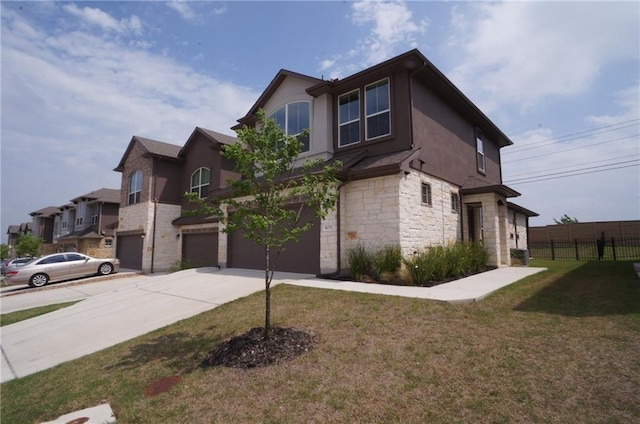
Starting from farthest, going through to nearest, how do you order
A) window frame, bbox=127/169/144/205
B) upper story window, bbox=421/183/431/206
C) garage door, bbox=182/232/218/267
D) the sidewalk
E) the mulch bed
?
window frame, bbox=127/169/144/205 → garage door, bbox=182/232/218/267 → upper story window, bbox=421/183/431/206 → the sidewalk → the mulch bed

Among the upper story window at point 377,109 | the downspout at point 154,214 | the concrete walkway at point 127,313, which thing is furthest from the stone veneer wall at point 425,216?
the downspout at point 154,214

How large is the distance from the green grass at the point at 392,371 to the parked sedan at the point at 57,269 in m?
15.0

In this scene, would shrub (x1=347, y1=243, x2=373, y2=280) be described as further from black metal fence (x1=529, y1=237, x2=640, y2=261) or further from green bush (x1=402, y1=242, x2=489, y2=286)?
black metal fence (x1=529, y1=237, x2=640, y2=261)

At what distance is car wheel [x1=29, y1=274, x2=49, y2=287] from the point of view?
17.2 meters

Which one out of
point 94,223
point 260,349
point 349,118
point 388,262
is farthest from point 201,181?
point 94,223

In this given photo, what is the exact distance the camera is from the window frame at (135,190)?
22250 millimetres

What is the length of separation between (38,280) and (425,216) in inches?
778

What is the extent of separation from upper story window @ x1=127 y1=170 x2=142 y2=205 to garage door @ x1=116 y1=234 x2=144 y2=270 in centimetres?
248

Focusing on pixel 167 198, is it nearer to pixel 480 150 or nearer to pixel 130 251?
pixel 130 251

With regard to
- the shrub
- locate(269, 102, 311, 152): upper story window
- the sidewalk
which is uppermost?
locate(269, 102, 311, 152): upper story window

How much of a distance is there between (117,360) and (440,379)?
5.43 m

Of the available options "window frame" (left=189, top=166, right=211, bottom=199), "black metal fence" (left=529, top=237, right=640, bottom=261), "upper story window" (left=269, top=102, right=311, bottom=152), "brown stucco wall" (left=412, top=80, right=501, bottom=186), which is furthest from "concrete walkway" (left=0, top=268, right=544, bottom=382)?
"black metal fence" (left=529, top=237, right=640, bottom=261)

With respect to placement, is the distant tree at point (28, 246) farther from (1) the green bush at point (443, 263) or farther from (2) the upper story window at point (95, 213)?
(1) the green bush at point (443, 263)

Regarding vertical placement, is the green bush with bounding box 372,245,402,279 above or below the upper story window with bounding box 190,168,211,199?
below
